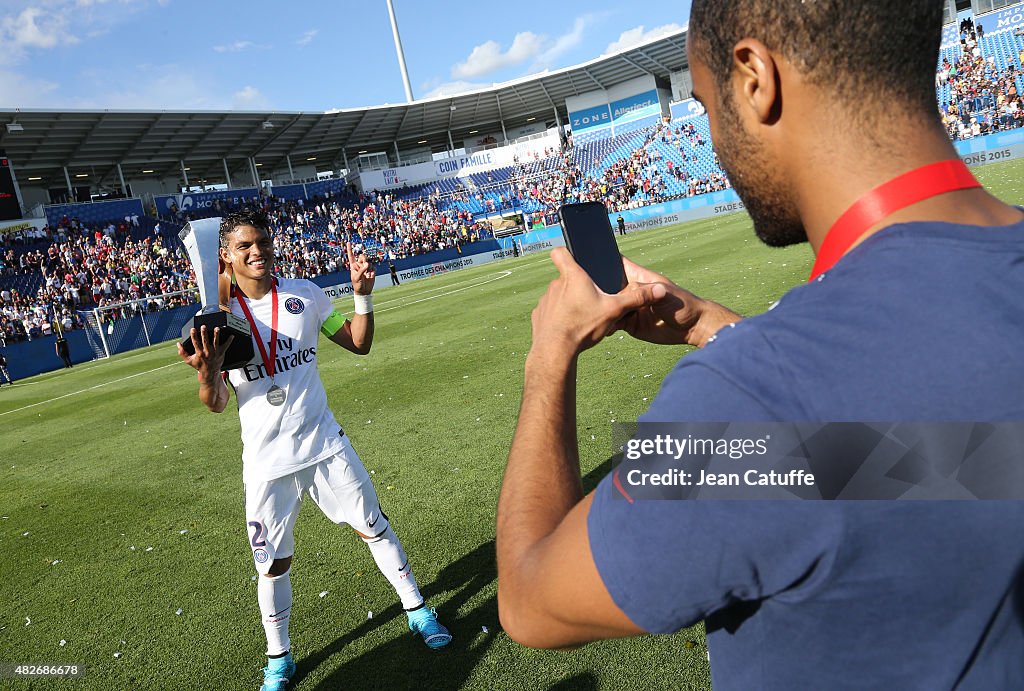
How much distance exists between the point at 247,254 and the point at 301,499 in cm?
166

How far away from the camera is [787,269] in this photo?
13820 mm

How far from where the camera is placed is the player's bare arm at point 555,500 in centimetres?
97

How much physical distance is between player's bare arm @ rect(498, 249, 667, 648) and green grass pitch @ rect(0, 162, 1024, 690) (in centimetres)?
21

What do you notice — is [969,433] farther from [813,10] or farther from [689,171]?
[689,171]

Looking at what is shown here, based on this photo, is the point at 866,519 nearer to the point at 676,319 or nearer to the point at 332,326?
the point at 676,319

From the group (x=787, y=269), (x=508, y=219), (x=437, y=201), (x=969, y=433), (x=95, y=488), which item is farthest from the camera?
(x=437, y=201)

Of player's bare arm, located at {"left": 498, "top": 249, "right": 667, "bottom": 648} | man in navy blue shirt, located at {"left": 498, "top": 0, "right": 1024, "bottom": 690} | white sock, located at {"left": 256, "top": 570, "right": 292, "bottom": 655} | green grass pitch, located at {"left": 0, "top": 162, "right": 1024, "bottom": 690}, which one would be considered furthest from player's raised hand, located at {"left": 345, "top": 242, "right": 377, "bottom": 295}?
man in navy blue shirt, located at {"left": 498, "top": 0, "right": 1024, "bottom": 690}

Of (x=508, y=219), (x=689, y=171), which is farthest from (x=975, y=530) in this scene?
(x=689, y=171)

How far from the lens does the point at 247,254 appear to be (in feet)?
14.9

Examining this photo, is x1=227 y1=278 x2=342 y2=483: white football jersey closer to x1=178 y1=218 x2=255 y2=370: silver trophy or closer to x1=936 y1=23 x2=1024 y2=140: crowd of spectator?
x1=178 y1=218 x2=255 y2=370: silver trophy

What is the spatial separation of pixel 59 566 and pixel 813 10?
305 inches

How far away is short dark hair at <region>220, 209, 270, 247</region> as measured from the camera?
459cm

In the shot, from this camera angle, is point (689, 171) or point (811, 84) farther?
point (689, 171)

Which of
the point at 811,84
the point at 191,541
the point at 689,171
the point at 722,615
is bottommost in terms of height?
the point at 191,541
